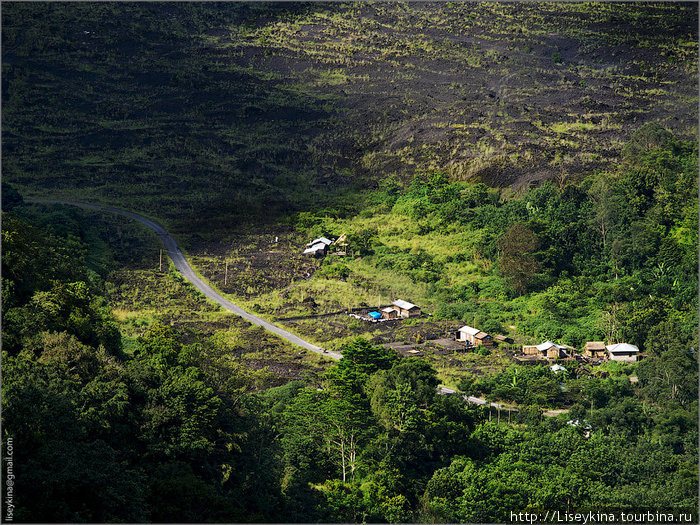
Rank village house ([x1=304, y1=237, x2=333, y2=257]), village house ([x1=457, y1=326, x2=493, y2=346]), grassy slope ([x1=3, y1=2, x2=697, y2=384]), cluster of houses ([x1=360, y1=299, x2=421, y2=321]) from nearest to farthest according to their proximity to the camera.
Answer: village house ([x1=457, y1=326, x2=493, y2=346]) → cluster of houses ([x1=360, y1=299, x2=421, y2=321]) → village house ([x1=304, y1=237, x2=333, y2=257]) → grassy slope ([x1=3, y1=2, x2=697, y2=384])

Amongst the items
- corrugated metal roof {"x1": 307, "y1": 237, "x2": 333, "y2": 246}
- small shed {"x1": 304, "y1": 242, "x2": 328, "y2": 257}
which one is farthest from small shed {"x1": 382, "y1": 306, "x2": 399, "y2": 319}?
corrugated metal roof {"x1": 307, "y1": 237, "x2": 333, "y2": 246}

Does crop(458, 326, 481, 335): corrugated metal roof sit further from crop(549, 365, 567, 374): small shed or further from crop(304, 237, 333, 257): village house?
crop(304, 237, 333, 257): village house

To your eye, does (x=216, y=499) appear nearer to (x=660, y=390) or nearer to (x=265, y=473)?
(x=265, y=473)

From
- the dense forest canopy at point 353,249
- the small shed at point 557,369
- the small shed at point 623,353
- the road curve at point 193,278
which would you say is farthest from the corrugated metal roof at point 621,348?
the road curve at point 193,278

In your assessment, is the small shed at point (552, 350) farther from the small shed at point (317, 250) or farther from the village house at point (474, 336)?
the small shed at point (317, 250)

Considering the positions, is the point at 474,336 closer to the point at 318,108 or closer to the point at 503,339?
the point at 503,339

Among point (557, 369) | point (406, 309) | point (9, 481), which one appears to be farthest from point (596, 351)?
point (9, 481)
